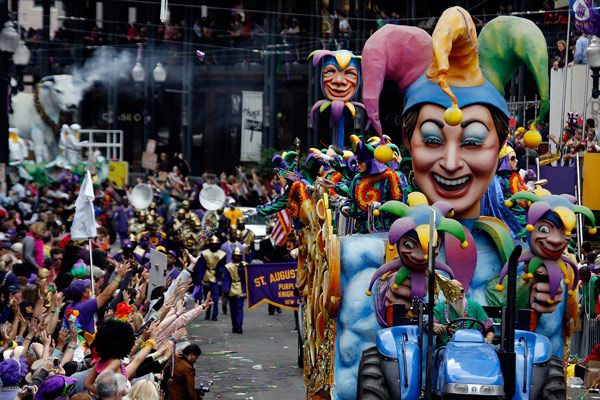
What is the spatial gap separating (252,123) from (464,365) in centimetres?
4675

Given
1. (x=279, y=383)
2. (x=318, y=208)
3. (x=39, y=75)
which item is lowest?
(x=279, y=383)

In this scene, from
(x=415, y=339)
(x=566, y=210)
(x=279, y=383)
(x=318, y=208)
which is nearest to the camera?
(x=415, y=339)

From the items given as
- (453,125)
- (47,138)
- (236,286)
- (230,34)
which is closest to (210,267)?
(236,286)

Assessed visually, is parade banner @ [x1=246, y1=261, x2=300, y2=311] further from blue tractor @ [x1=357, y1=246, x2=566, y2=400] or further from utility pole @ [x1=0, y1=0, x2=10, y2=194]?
blue tractor @ [x1=357, y1=246, x2=566, y2=400]

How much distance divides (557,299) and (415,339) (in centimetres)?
189

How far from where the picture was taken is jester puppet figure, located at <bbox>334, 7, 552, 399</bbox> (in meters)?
12.4

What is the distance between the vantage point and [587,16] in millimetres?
24500

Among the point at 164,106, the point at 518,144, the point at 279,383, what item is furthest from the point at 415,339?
the point at 164,106

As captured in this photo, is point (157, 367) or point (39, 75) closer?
point (157, 367)

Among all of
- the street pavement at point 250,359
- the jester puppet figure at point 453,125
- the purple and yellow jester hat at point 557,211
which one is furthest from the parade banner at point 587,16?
the purple and yellow jester hat at point 557,211

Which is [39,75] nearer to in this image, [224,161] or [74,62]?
[74,62]

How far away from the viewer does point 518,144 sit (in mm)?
22016

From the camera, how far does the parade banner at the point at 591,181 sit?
70.6 ft

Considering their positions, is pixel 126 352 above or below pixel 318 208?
below
